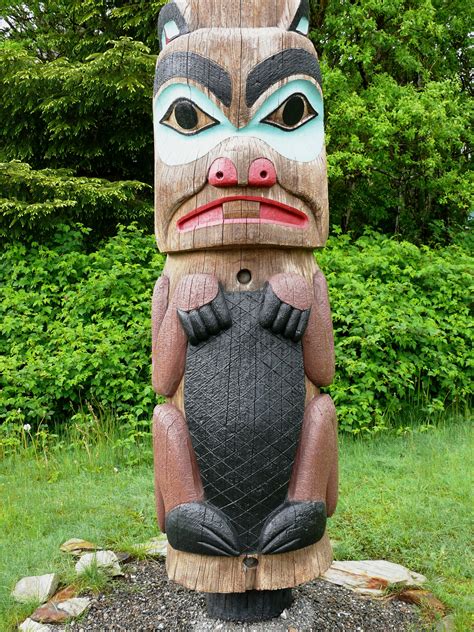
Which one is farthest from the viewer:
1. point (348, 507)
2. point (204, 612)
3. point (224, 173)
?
point (348, 507)

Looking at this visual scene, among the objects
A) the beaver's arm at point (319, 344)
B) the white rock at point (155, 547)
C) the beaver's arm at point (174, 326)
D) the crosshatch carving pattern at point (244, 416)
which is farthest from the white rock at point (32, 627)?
the beaver's arm at point (319, 344)

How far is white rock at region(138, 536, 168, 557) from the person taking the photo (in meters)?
3.70

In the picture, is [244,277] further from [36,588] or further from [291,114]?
[36,588]

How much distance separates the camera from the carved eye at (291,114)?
2543 millimetres

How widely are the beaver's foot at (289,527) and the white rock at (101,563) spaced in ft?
4.06

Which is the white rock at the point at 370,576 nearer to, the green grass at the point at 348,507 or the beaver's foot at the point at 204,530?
the green grass at the point at 348,507

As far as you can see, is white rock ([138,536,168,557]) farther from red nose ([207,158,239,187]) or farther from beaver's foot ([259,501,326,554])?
red nose ([207,158,239,187])

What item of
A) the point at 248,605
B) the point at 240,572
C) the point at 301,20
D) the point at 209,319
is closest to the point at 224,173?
→ the point at 209,319

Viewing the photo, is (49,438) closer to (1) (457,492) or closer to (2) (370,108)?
(1) (457,492)

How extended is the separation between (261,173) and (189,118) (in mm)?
388

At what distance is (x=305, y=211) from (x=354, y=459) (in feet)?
9.57

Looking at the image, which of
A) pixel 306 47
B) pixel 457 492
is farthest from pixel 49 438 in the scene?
pixel 306 47

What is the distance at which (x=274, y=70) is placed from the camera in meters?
2.52

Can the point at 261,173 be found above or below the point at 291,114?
below
